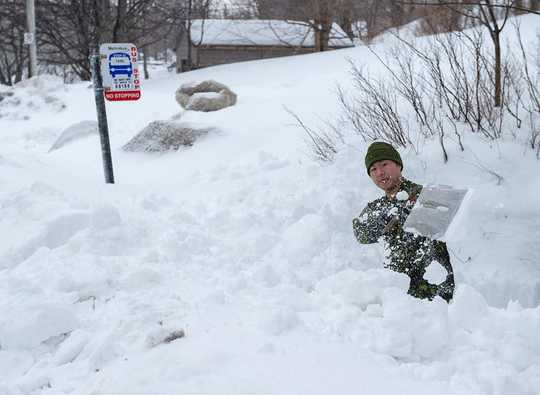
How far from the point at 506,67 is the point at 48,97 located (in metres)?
13.8

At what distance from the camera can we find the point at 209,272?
3.60m

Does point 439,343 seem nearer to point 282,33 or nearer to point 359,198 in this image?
point 359,198

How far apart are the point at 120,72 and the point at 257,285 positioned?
3.69 m

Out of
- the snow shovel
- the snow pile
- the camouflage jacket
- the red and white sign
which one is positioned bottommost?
the snow pile

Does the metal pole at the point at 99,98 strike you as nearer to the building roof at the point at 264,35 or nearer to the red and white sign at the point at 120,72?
the red and white sign at the point at 120,72

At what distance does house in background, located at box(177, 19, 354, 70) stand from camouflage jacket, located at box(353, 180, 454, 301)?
21647mm

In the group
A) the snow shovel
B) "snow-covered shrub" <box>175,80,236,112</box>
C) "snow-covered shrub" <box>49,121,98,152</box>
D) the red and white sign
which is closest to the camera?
the snow shovel

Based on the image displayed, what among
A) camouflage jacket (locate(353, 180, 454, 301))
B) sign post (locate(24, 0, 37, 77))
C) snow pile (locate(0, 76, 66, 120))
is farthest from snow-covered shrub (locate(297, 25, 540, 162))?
sign post (locate(24, 0, 37, 77))

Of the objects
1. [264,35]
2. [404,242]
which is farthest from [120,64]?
[264,35]

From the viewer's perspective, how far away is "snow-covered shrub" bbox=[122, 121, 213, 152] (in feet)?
28.7

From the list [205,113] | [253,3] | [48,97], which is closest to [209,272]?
[205,113]

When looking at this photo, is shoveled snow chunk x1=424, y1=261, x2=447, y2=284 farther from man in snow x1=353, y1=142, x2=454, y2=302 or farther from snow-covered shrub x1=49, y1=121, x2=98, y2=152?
snow-covered shrub x1=49, y1=121, x2=98, y2=152

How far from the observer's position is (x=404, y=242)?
11.0 feet

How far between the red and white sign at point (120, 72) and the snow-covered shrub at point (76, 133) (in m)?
5.12
